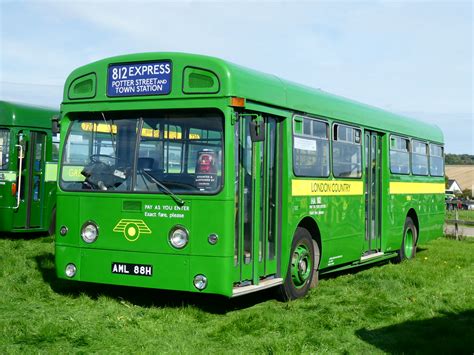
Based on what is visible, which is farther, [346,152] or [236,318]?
[346,152]

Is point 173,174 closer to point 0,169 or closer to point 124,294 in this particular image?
point 124,294

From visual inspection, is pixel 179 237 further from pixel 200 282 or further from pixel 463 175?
pixel 463 175

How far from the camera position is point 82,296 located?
9086 millimetres

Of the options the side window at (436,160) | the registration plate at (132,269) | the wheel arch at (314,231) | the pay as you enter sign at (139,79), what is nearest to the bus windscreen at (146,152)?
the pay as you enter sign at (139,79)

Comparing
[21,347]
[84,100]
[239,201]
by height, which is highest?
[84,100]

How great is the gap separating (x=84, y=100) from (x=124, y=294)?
8.59 ft

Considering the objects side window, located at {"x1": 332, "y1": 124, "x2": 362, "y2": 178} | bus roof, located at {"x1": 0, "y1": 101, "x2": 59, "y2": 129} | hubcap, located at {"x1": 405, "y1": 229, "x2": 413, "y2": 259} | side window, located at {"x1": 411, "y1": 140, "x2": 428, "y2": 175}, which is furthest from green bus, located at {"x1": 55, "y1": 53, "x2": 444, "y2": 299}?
bus roof, located at {"x1": 0, "y1": 101, "x2": 59, "y2": 129}

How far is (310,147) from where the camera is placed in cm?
1030

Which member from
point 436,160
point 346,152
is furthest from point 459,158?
point 346,152

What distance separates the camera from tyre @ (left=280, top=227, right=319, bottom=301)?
966 centimetres

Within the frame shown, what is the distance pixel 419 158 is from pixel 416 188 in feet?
2.29

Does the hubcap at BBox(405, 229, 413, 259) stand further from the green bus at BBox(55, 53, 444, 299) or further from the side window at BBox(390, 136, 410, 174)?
the green bus at BBox(55, 53, 444, 299)

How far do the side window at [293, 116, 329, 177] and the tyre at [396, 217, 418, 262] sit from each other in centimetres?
478

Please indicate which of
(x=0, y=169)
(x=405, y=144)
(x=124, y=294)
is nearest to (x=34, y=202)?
(x=0, y=169)
